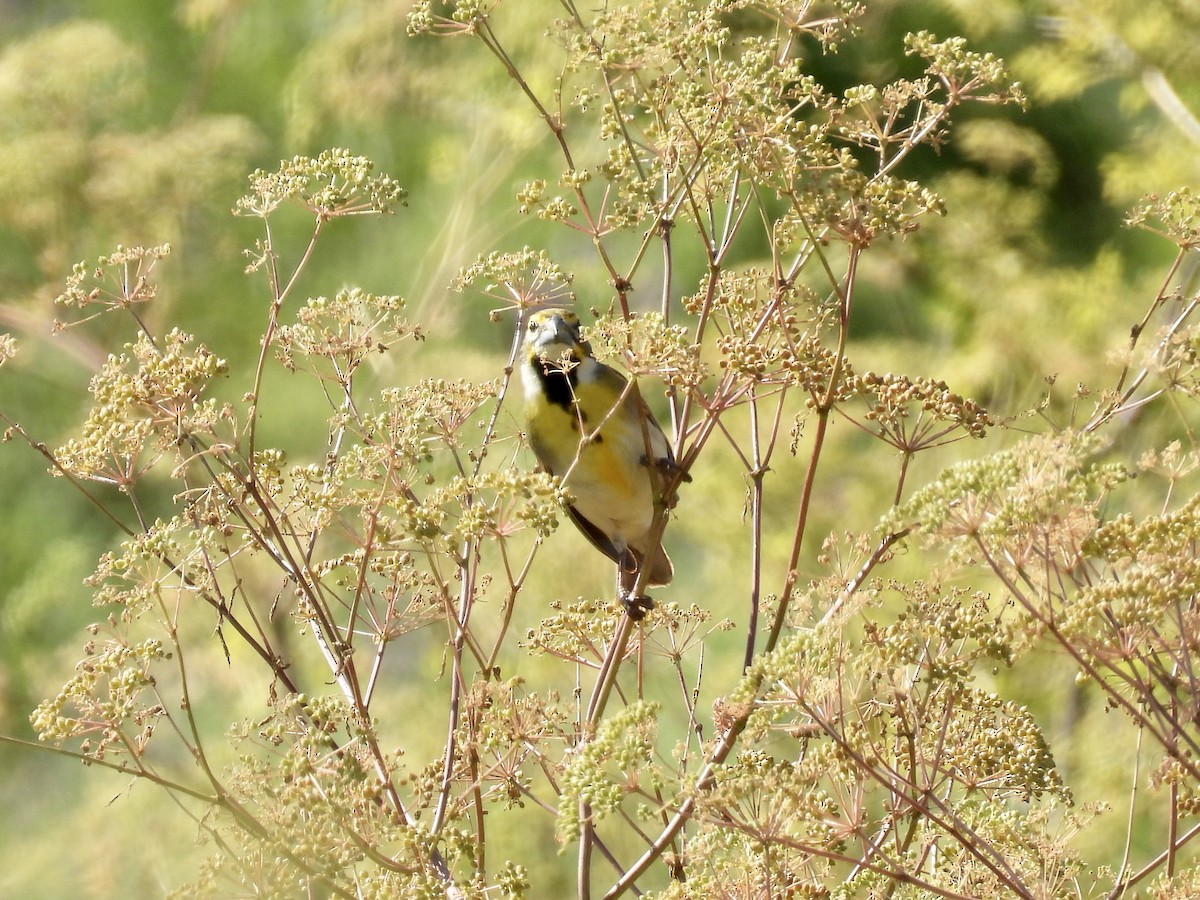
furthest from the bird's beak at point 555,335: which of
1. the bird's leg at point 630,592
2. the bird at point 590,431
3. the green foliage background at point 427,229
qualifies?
the green foliage background at point 427,229

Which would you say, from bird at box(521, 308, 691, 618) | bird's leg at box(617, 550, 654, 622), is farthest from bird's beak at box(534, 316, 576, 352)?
bird's leg at box(617, 550, 654, 622)

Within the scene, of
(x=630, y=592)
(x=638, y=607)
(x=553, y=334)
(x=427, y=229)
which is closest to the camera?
(x=638, y=607)

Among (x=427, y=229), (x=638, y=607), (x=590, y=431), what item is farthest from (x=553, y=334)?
(x=427, y=229)

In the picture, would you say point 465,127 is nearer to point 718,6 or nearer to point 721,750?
point 718,6

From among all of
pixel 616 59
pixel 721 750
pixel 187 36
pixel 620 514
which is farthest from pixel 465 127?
pixel 721 750

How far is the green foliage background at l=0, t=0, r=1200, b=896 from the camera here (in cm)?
394

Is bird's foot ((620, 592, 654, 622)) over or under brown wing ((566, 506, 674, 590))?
under

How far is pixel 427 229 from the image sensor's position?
18.1ft

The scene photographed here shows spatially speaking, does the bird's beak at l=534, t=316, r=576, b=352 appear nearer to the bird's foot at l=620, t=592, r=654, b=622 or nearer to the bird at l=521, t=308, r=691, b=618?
the bird at l=521, t=308, r=691, b=618

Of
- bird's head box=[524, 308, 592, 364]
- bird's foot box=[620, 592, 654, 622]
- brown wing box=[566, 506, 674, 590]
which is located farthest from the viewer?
brown wing box=[566, 506, 674, 590]

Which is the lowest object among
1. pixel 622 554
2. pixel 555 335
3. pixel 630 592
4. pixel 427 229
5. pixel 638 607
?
pixel 638 607

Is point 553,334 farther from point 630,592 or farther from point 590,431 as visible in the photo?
point 630,592

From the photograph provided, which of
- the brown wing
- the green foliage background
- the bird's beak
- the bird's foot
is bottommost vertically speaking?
the bird's foot

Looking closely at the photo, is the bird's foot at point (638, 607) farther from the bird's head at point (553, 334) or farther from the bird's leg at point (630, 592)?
the bird's head at point (553, 334)
